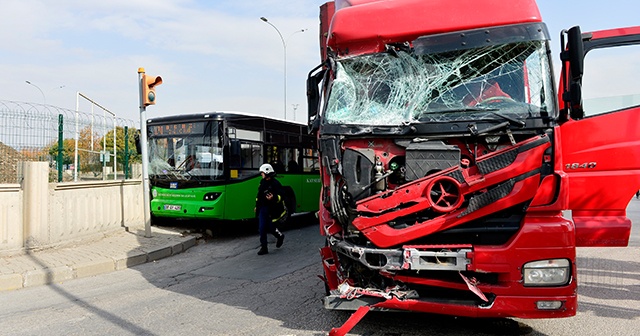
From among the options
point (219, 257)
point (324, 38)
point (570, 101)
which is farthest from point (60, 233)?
point (570, 101)

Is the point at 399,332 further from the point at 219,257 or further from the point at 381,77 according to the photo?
the point at 219,257

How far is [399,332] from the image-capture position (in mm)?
4445

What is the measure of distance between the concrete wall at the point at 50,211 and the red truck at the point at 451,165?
5.83 meters

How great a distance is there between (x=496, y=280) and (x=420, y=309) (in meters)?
0.65

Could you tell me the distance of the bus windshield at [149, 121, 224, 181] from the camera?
10391 millimetres

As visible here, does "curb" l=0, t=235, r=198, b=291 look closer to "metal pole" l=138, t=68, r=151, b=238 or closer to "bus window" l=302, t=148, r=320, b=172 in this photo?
"metal pole" l=138, t=68, r=151, b=238

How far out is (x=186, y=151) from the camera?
34.9 feet

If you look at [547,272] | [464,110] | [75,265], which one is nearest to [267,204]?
[75,265]

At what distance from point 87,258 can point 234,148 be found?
3901 mm

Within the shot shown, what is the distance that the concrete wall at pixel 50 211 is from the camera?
7.79 meters

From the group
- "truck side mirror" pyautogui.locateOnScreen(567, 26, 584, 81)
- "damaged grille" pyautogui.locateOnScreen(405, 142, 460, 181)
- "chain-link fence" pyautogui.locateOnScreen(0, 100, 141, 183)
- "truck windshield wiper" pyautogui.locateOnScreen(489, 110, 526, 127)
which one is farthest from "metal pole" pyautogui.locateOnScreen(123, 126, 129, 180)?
"truck side mirror" pyautogui.locateOnScreen(567, 26, 584, 81)

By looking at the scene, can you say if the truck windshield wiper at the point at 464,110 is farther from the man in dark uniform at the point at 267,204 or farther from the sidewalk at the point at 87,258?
the sidewalk at the point at 87,258

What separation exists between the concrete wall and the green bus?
120cm

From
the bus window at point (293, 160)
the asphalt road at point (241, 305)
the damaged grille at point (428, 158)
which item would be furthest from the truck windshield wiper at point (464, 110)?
the bus window at point (293, 160)
